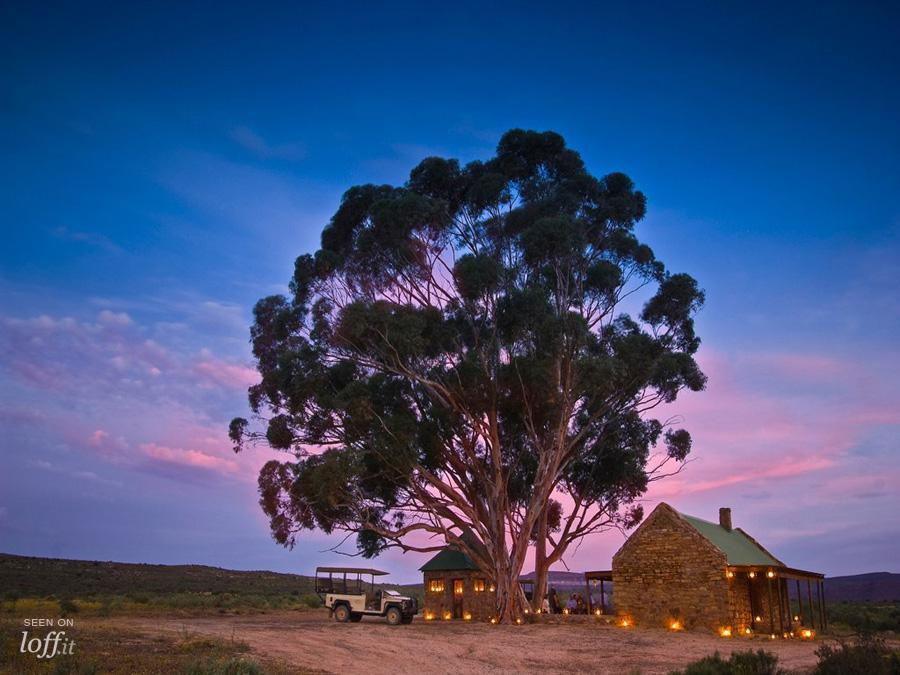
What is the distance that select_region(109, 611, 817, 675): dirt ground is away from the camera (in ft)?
57.5

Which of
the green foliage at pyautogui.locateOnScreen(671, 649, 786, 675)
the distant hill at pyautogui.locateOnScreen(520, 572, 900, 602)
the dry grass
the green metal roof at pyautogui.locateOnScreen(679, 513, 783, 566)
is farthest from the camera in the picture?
the distant hill at pyautogui.locateOnScreen(520, 572, 900, 602)

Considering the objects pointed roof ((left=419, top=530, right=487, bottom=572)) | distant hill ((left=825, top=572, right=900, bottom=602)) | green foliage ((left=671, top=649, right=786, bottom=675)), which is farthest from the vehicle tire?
distant hill ((left=825, top=572, right=900, bottom=602))

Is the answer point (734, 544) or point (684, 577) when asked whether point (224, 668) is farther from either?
point (734, 544)

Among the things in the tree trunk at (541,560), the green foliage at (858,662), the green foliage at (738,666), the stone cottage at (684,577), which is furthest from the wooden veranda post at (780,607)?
the green foliage at (738,666)

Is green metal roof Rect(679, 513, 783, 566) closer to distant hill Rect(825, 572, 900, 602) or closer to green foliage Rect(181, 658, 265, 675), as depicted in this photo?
green foliage Rect(181, 658, 265, 675)

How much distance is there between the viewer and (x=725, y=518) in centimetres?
3525

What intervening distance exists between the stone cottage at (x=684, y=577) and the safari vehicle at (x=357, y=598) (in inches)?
333

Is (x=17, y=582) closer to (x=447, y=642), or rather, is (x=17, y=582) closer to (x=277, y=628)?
(x=277, y=628)

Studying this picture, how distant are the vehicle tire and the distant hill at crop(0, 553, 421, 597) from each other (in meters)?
21.2

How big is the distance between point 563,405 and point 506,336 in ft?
12.4

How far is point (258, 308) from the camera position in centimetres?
3516

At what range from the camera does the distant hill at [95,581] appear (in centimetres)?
4654

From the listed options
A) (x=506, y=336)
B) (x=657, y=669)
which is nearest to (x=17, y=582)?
(x=506, y=336)

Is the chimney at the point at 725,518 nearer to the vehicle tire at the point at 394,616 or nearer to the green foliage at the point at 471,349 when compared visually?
the green foliage at the point at 471,349
